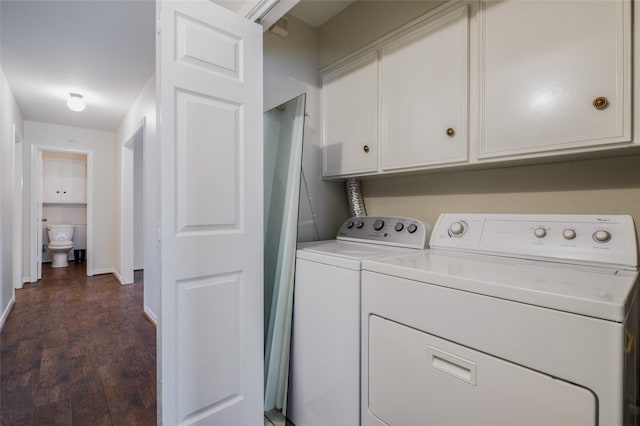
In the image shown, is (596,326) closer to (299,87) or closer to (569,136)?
(569,136)

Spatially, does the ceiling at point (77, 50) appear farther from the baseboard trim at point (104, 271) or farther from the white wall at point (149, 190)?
the baseboard trim at point (104, 271)

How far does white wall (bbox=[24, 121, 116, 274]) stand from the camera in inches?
189

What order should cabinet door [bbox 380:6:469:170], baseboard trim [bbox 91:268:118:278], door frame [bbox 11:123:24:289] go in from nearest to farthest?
cabinet door [bbox 380:6:469:170]
door frame [bbox 11:123:24:289]
baseboard trim [bbox 91:268:118:278]

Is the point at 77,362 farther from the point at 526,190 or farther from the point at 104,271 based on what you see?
the point at 104,271

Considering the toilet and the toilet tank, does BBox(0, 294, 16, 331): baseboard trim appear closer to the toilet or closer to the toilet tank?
the toilet

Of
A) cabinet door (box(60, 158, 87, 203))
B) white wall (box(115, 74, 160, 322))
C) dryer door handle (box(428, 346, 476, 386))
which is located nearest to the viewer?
dryer door handle (box(428, 346, 476, 386))

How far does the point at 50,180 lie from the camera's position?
5969 mm

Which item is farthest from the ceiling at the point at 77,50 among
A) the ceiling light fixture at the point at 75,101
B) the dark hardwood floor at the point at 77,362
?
the dark hardwood floor at the point at 77,362

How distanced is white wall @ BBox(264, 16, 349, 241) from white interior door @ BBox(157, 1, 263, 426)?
16.2 inches

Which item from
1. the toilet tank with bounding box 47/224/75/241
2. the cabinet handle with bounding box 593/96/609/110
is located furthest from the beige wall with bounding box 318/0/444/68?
the toilet tank with bounding box 47/224/75/241

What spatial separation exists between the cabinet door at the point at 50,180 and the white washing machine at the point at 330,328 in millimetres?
6873

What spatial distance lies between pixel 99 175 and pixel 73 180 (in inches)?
69.3

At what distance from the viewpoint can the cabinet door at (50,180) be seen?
5.90 metres

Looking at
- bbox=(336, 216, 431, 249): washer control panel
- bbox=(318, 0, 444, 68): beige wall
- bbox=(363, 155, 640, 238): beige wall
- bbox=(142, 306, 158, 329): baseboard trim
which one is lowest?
bbox=(142, 306, 158, 329): baseboard trim
